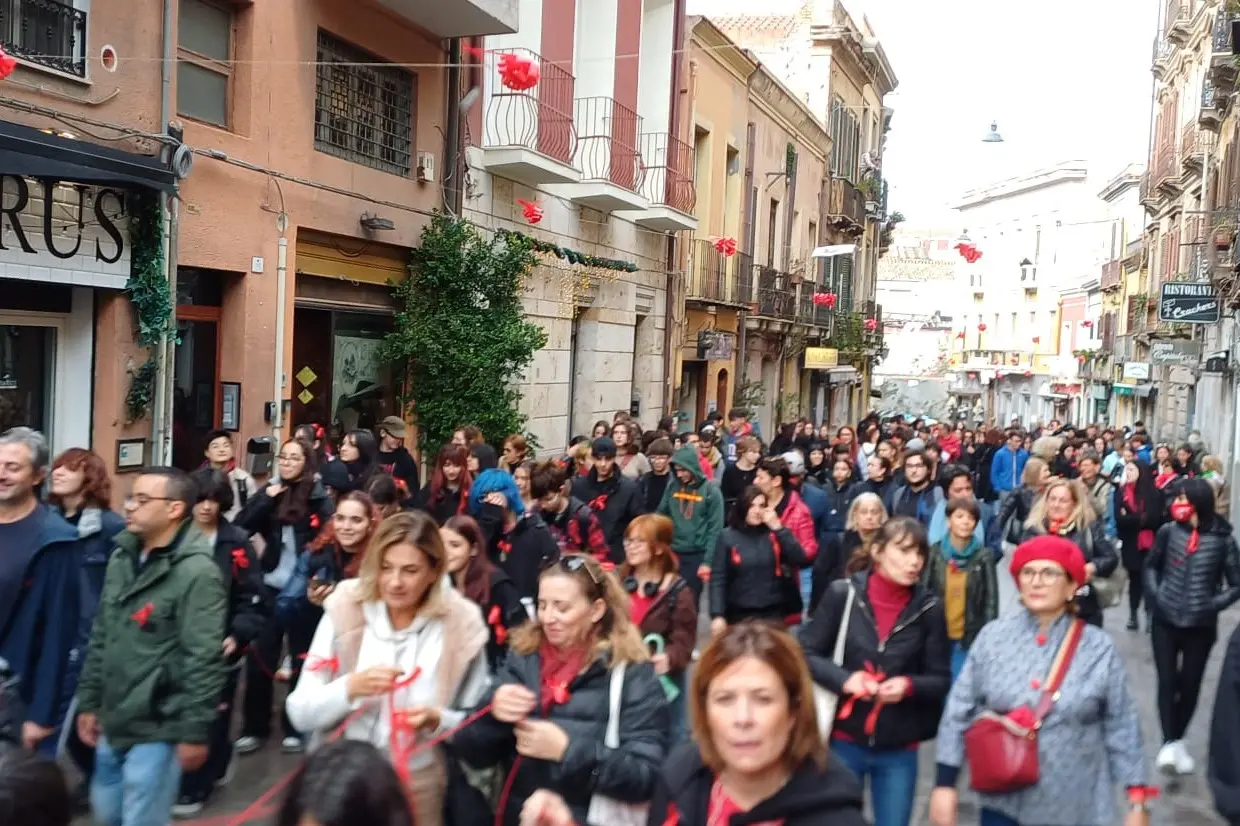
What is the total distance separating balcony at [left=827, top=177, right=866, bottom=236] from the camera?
1444 inches

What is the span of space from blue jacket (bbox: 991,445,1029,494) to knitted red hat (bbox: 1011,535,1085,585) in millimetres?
14279

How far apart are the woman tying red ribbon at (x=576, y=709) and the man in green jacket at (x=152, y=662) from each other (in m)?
1.19

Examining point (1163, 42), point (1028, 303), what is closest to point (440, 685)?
point (1163, 42)

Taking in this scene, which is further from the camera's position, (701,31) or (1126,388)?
(1126,388)

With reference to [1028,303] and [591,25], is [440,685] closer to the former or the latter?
[591,25]

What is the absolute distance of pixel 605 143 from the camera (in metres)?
18.2

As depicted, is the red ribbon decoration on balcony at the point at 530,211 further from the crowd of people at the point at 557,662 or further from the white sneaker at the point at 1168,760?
the white sneaker at the point at 1168,760

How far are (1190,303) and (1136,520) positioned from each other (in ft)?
47.3

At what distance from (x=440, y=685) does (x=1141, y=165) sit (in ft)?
162

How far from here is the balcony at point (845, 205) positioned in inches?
1444

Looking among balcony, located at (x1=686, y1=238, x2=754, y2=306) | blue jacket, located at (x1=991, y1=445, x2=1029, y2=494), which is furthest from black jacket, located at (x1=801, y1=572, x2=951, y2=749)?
balcony, located at (x1=686, y1=238, x2=754, y2=306)

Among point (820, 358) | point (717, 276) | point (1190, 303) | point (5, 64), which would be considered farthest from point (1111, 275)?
point (5, 64)

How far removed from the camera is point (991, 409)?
70.3 metres

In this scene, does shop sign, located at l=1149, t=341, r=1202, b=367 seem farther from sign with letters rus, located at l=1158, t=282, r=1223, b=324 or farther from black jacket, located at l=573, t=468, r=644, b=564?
black jacket, located at l=573, t=468, r=644, b=564
